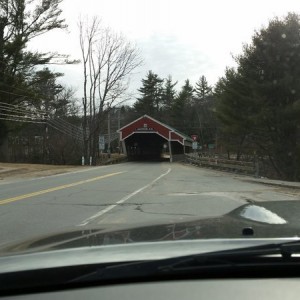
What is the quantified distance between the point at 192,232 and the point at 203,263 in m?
0.72

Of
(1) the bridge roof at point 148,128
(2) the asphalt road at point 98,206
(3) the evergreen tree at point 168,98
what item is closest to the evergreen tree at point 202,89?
(3) the evergreen tree at point 168,98

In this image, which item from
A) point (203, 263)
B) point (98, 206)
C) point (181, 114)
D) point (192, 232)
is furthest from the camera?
point (181, 114)

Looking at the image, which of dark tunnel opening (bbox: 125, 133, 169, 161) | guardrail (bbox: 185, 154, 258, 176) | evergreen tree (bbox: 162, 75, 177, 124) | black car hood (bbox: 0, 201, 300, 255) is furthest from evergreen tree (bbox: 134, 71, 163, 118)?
black car hood (bbox: 0, 201, 300, 255)

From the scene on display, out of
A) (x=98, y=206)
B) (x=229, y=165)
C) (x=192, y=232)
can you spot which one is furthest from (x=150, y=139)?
(x=192, y=232)

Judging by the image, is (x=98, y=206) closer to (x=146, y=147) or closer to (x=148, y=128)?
(x=148, y=128)

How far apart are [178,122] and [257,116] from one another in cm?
8075

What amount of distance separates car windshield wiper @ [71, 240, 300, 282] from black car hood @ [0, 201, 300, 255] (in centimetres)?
27

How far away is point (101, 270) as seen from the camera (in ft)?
7.54

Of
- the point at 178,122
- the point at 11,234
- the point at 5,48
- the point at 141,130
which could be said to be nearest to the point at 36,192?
the point at 11,234

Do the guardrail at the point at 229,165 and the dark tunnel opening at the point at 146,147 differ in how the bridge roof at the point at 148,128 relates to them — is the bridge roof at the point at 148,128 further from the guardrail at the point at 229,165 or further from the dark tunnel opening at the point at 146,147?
the guardrail at the point at 229,165

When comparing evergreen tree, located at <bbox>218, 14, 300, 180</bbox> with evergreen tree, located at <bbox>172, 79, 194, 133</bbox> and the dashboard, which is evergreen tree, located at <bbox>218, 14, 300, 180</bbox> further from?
evergreen tree, located at <bbox>172, 79, 194, 133</bbox>

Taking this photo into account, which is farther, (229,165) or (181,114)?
(181,114)

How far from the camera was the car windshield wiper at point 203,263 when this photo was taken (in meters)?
2.29

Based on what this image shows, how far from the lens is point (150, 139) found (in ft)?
269
